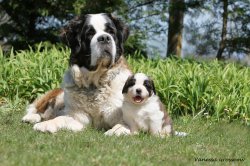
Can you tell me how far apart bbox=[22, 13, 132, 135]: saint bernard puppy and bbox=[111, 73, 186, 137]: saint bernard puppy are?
0.64 feet

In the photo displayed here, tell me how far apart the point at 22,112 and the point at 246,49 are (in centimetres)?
972

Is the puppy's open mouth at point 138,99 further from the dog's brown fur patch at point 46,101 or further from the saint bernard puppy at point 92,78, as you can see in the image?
the dog's brown fur patch at point 46,101

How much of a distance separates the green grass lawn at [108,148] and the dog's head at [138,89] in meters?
0.42

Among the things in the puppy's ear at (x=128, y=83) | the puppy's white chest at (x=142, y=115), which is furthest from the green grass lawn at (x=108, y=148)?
the puppy's ear at (x=128, y=83)

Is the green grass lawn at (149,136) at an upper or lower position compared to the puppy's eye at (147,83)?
lower

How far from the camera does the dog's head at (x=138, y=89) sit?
627 cm

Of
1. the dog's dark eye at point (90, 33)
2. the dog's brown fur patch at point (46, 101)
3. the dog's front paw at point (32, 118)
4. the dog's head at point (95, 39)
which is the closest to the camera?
the dog's head at point (95, 39)

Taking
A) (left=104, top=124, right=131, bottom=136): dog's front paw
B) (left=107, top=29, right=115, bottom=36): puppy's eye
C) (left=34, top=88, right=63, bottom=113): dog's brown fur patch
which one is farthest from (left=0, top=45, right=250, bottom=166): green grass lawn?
(left=107, top=29, right=115, bottom=36): puppy's eye

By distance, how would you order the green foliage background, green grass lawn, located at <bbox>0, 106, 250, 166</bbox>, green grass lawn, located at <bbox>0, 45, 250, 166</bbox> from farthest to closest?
the green foliage background → green grass lawn, located at <bbox>0, 45, 250, 166</bbox> → green grass lawn, located at <bbox>0, 106, 250, 166</bbox>

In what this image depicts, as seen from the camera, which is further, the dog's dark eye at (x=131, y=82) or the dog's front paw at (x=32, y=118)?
the dog's front paw at (x=32, y=118)

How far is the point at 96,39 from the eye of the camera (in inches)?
256

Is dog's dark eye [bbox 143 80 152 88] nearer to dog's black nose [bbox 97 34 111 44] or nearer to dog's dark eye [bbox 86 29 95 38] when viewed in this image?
dog's black nose [bbox 97 34 111 44]

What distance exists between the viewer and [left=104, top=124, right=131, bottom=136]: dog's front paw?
20.6ft

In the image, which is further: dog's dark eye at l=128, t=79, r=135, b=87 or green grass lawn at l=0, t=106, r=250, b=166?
dog's dark eye at l=128, t=79, r=135, b=87
